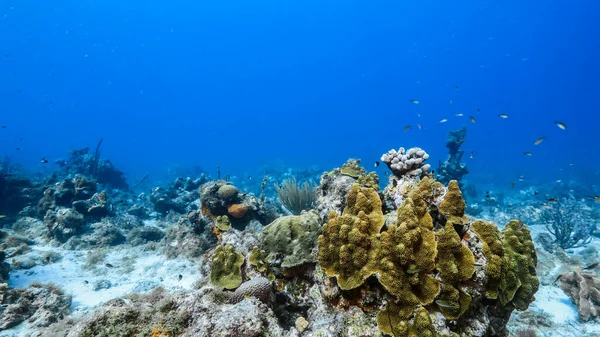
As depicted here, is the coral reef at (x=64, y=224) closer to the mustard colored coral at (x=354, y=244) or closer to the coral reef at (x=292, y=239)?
the coral reef at (x=292, y=239)

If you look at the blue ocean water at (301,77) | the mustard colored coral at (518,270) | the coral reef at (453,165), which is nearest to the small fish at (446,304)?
the mustard colored coral at (518,270)

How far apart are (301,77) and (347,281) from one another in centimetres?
19550

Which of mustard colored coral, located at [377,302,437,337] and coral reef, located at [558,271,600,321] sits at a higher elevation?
mustard colored coral, located at [377,302,437,337]

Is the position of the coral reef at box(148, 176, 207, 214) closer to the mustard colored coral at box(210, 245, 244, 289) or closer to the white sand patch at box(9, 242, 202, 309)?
the white sand patch at box(9, 242, 202, 309)

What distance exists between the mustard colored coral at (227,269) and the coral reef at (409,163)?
3321 mm

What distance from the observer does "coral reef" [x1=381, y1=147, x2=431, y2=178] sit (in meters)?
5.20

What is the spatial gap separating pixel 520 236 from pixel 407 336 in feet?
8.60

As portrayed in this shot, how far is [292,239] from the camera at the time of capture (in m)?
5.05

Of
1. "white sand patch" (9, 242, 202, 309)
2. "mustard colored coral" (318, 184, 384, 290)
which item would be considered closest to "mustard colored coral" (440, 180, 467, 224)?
"mustard colored coral" (318, 184, 384, 290)

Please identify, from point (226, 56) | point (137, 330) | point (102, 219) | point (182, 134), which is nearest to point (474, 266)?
point (137, 330)

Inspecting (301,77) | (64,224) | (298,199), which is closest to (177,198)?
(64,224)

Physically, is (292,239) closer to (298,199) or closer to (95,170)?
(298,199)

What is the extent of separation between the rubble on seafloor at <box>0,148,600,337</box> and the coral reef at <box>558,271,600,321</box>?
0.05 m

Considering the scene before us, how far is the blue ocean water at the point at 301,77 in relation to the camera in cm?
12338
